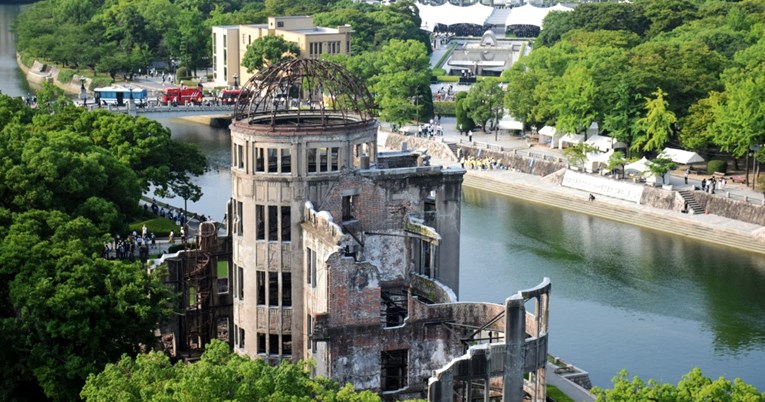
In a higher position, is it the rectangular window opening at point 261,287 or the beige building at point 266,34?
the beige building at point 266,34

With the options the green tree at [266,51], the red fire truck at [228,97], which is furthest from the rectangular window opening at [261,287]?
the green tree at [266,51]

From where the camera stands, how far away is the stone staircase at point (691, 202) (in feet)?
374

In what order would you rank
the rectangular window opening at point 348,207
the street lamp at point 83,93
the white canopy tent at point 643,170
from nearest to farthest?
the rectangular window opening at point 348,207 < the white canopy tent at point 643,170 < the street lamp at point 83,93

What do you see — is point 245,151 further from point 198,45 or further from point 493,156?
point 198,45

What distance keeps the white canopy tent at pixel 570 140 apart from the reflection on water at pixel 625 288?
46.3 feet

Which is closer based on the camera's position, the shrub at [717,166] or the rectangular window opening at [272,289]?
the rectangular window opening at [272,289]

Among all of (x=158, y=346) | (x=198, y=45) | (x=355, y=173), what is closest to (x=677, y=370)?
(x=355, y=173)

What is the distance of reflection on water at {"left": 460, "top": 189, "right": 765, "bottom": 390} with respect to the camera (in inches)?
3219

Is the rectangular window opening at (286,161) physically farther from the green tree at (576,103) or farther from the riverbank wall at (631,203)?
the green tree at (576,103)

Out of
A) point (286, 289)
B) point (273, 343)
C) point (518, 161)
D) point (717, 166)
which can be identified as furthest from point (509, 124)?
point (273, 343)

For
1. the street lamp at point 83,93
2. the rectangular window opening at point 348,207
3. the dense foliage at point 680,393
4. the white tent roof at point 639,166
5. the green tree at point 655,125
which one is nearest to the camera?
the dense foliage at point 680,393

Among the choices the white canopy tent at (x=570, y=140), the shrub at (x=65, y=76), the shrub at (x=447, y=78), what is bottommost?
the white canopy tent at (x=570, y=140)

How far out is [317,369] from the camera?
61156mm

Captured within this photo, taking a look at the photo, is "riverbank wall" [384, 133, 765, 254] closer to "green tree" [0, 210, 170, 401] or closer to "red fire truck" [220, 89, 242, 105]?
"red fire truck" [220, 89, 242, 105]
